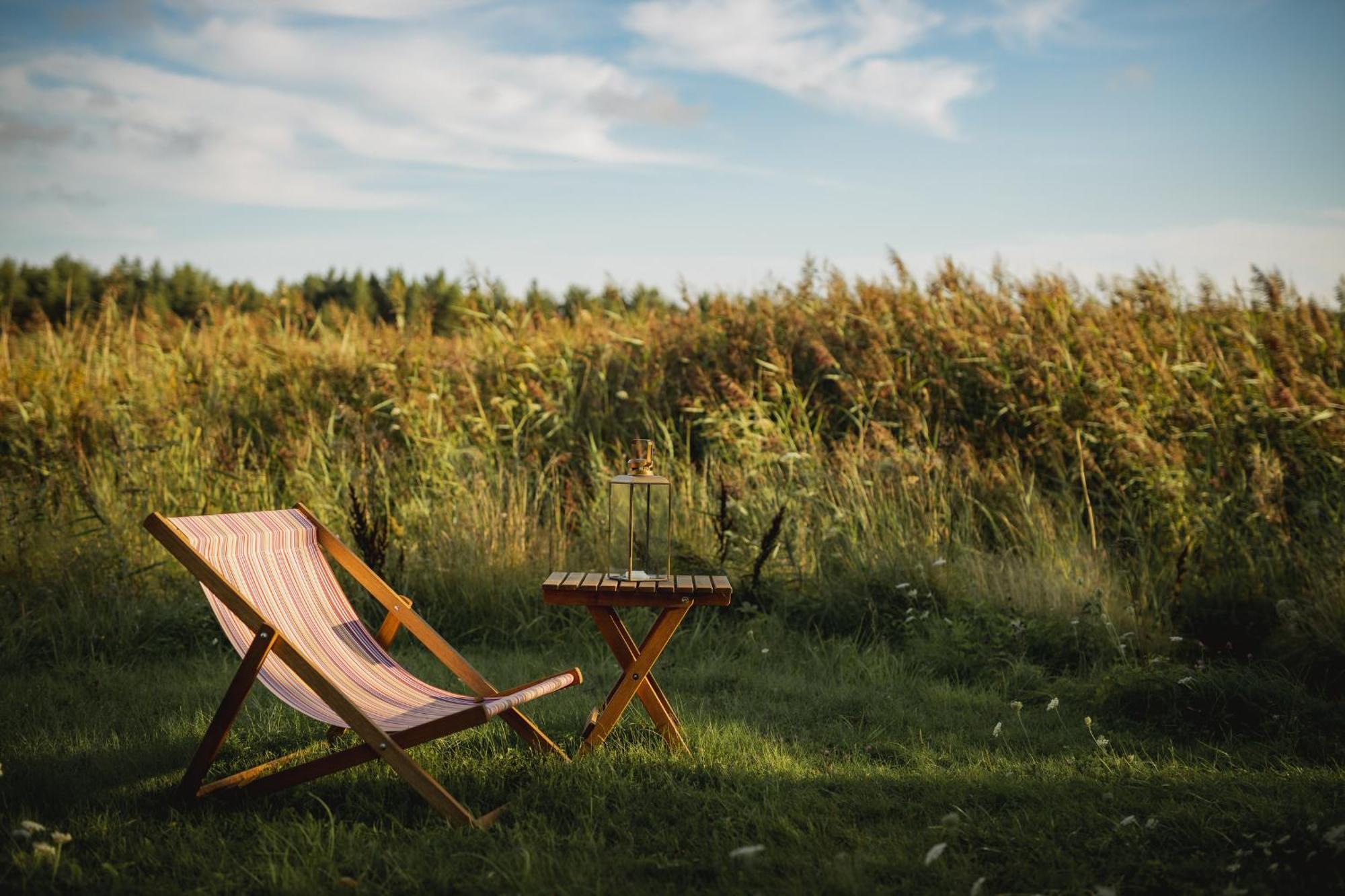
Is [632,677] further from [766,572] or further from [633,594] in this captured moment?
[766,572]

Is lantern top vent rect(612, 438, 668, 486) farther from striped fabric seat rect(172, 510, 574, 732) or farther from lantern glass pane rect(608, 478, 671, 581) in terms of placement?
striped fabric seat rect(172, 510, 574, 732)

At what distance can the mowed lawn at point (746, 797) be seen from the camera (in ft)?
8.46

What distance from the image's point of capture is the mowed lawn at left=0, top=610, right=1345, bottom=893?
258cm

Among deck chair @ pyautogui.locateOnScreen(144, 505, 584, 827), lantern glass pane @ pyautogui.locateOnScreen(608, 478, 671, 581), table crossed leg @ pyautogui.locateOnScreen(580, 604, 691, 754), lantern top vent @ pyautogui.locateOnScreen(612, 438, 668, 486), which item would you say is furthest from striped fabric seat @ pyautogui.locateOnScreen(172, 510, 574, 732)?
lantern top vent @ pyautogui.locateOnScreen(612, 438, 668, 486)

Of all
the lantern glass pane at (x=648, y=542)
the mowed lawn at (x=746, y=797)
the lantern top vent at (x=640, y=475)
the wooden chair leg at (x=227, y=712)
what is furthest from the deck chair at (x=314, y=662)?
the lantern top vent at (x=640, y=475)

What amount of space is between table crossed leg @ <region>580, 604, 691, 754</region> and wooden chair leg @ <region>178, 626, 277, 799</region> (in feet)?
3.57

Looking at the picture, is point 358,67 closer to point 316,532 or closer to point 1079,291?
point 316,532

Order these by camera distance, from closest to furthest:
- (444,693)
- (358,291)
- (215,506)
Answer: (444,693) < (215,506) < (358,291)

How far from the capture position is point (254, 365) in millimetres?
8711

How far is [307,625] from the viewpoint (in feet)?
11.7

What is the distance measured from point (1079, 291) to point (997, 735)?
549 centimetres

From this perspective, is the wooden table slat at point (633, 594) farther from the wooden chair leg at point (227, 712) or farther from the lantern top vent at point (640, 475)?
the wooden chair leg at point (227, 712)

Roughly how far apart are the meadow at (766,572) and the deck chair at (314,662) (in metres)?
0.18

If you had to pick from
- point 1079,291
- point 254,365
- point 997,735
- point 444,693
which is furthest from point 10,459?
point 1079,291
